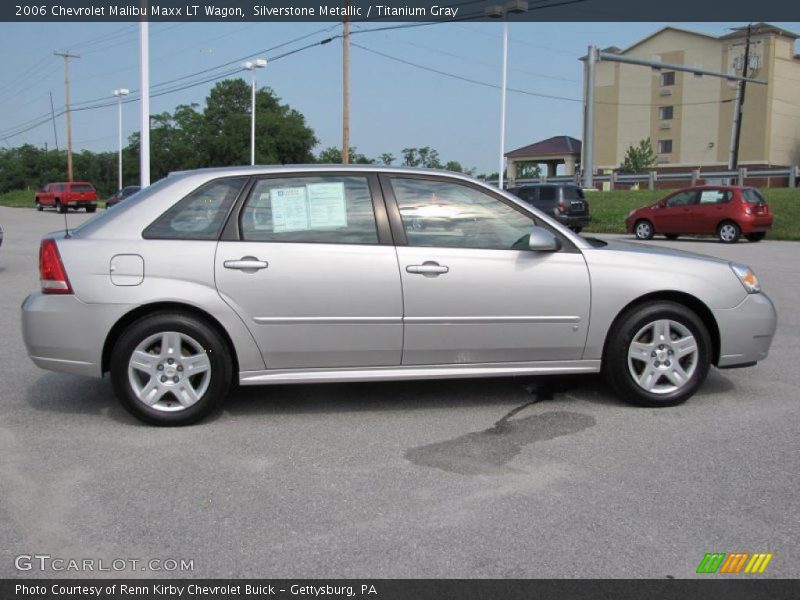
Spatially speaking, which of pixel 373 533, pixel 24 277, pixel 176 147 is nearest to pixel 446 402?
pixel 373 533

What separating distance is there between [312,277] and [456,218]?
104 centimetres

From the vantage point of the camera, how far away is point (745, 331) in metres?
5.36

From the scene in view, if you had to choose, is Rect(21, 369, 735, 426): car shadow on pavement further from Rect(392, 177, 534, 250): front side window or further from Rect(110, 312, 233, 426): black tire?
Rect(392, 177, 534, 250): front side window

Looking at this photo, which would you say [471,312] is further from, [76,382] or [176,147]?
[176,147]

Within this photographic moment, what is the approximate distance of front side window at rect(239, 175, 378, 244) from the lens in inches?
197

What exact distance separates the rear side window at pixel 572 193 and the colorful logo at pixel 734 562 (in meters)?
24.2

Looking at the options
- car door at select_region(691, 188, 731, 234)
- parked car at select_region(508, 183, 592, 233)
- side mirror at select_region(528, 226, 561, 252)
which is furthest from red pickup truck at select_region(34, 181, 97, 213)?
side mirror at select_region(528, 226, 561, 252)

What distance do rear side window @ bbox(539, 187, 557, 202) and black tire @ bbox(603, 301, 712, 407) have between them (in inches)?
852

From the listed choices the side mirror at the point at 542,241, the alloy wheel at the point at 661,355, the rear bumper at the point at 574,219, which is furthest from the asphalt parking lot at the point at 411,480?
the rear bumper at the point at 574,219

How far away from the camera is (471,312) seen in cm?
504

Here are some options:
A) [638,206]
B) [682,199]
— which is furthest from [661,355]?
[638,206]

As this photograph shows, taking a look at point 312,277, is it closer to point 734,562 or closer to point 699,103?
point 734,562

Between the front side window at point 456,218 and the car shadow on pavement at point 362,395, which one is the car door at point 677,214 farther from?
the front side window at point 456,218
